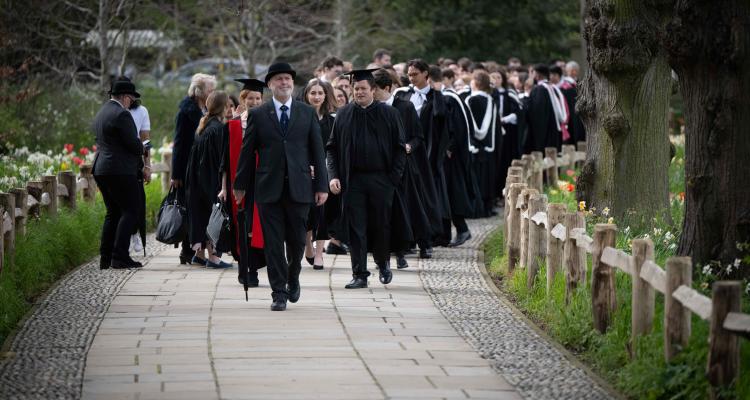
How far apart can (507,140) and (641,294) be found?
1326cm

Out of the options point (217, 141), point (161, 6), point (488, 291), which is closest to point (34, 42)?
point (161, 6)

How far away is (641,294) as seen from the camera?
314 inches

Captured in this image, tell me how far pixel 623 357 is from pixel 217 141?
17.7 feet

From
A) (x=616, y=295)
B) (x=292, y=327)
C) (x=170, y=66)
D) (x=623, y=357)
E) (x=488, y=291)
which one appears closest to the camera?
(x=623, y=357)

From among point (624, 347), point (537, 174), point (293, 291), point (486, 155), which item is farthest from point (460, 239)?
point (624, 347)

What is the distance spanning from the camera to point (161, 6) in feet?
88.7

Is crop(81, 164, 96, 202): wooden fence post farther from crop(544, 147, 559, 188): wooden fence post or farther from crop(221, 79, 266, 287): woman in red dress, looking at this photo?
crop(544, 147, 559, 188): wooden fence post

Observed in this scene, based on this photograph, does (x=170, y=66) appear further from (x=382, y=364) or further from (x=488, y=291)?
(x=382, y=364)

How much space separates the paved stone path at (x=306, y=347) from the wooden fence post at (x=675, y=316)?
1.46 ft

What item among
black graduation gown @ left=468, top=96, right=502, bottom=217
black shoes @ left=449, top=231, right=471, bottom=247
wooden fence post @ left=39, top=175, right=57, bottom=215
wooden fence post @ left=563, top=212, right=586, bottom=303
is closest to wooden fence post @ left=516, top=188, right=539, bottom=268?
wooden fence post @ left=563, top=212, right=586, bottom=303

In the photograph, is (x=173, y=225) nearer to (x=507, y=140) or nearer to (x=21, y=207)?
(x=21, y=207)

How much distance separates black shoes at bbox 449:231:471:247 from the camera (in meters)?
15.4

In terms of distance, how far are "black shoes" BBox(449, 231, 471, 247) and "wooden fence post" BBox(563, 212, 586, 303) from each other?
562cm

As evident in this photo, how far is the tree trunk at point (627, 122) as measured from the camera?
41.5ft
